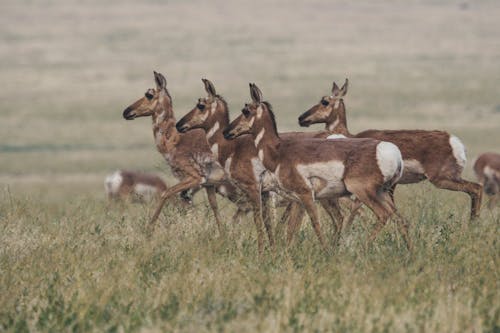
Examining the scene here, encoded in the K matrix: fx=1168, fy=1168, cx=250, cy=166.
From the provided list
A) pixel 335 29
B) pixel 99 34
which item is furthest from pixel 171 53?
pixel 335 29

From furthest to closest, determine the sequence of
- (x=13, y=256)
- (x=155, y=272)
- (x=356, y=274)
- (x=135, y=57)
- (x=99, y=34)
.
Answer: (x=99, y=34) < (x=135, y=57) < (x=13, y=256) < (x=155, y=272) < (x=356, y=274)

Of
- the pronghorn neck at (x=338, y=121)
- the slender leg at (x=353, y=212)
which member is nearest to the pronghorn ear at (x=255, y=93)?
the slender leg at (x=353, y=212)

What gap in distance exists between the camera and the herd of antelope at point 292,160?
8555 mm

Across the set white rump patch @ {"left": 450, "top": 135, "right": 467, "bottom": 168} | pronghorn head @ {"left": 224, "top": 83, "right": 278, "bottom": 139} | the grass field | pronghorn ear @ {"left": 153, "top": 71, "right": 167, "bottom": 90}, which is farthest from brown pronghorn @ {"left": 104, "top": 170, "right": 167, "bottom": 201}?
pronghorn head @ {"left": 224, "top": 83, "right": 278, "bottom": 139}

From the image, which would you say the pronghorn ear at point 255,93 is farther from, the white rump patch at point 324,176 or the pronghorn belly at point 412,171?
the pronghorn belly at point 412,171

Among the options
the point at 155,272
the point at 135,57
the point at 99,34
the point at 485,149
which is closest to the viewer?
the point at 155,272

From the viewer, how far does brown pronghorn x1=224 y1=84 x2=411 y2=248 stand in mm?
8477

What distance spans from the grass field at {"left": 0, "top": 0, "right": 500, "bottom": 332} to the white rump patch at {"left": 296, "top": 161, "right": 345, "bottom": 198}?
1.24ft

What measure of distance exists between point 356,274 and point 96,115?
190 ft

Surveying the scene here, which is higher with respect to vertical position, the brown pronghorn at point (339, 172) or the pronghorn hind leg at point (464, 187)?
the brown pronghorn at point (339, 172)

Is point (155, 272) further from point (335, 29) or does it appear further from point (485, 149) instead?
point (335, 29)

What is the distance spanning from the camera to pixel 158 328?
5.96m

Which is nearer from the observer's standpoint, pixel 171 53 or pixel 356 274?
pixel 356 274

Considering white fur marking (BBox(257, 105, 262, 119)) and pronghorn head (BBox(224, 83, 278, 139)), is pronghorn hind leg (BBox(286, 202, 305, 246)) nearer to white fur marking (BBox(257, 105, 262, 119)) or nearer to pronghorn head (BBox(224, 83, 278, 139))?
pronghorn head (BBox(224, 83, 278, 139))
